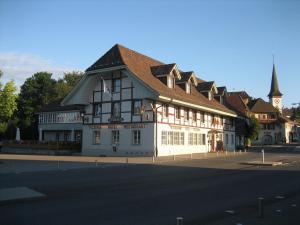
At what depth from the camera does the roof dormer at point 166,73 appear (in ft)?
128

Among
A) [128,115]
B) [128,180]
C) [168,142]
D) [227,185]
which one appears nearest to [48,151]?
[128,115]

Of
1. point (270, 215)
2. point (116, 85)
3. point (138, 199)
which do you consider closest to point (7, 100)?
point (116, 85)

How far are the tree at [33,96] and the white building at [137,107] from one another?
35269mm

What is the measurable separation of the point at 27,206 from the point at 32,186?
4.00 metres

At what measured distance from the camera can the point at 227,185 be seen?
14648 mm

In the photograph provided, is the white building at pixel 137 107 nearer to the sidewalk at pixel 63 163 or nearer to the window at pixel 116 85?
the window at pixel 116 85

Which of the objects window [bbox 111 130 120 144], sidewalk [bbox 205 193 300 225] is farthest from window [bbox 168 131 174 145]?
sidewalk [bbox 205 193 300 225]

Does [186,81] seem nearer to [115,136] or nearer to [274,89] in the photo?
[115,136]

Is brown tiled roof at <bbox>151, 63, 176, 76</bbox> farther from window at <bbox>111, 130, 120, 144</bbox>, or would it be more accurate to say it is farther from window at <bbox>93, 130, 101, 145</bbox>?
window at <bbox>93, 130, 101, 145</bbox>

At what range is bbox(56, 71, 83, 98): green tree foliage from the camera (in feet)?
258

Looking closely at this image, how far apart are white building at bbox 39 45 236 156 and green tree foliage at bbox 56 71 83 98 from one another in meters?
38.9

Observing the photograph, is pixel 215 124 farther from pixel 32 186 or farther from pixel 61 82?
pixel 61 82

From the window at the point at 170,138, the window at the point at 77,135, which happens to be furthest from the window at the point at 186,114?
the window at the point at 77,135

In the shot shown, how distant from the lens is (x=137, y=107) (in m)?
36.9
